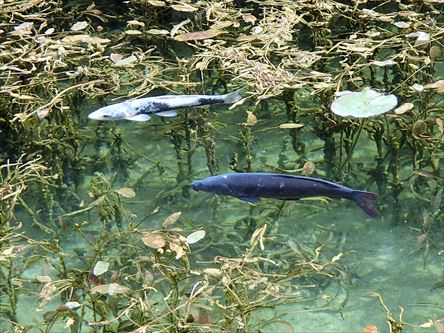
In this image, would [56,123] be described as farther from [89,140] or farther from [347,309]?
[347,309]

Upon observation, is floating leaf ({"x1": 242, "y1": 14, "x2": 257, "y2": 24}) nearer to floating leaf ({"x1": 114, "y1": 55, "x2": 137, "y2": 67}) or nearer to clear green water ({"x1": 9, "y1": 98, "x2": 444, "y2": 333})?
clear green water ({"x1": 9, "y1": 98, "x2": 444, "y2": 333})

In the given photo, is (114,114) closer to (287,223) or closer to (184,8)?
(287,223)

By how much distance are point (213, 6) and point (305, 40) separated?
2.46ft

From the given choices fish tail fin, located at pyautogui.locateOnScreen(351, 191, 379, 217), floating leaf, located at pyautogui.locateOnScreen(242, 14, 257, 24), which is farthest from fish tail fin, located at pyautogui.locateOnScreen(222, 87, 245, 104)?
fish tail fin, located at pyautogui.locateOnScreen(351, 191, 379, 217)

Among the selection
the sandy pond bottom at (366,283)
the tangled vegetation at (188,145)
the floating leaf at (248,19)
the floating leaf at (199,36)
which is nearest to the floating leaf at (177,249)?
the tangled vegetation at (188,145)

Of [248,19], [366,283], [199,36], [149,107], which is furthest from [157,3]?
[366,283]

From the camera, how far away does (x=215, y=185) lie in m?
2.95

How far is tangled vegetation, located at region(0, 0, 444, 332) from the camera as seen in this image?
2.79 metres

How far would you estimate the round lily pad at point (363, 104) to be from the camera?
3151mm

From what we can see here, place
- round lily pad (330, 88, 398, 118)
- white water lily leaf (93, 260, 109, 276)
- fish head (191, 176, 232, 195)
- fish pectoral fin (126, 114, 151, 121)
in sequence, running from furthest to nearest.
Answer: fish pectoral fin (126, 114, 151, 121), round lily pad (330, 88, 398, 118), fish head (191, 176, 232, 195), white water lily leaf (93, 260, 109, 276)

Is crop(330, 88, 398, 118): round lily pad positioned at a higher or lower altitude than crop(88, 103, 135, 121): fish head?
higher

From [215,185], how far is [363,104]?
844mm

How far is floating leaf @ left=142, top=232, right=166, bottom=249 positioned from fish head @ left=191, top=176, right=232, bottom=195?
0.42m

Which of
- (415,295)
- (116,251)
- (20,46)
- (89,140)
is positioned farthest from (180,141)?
(415,295)
